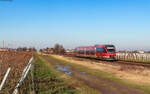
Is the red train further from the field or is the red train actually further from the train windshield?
the field

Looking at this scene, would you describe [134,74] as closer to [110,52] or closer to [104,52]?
[110,52]

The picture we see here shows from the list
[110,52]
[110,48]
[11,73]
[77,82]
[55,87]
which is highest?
[110,48]

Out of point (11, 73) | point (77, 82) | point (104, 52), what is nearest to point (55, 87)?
point (77, 82)

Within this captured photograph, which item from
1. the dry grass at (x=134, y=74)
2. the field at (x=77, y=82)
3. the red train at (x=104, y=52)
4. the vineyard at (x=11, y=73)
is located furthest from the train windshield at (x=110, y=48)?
the vineyard at (x=11, y=73)

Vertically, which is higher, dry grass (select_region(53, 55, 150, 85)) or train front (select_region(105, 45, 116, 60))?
train front (select_region(105, 45, 116, 60))

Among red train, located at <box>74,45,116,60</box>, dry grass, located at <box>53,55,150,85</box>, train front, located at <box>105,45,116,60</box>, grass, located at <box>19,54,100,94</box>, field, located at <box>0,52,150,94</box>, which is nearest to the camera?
grass, located at <box>19,54,100,94</box>

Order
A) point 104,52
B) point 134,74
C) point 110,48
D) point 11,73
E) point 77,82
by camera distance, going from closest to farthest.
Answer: point 11,73, point 77,82, point 134,74, point 110,48, point 104,52

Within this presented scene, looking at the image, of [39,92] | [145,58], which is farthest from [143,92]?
[145,58]

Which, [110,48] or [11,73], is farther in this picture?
[110,48]

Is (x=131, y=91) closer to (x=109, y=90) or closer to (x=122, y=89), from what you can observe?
(x=122, y=89)

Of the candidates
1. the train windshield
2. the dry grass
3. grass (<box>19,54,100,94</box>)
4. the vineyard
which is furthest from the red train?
grass (<box>19,54,100,94</box>)

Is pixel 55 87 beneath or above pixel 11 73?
beneath

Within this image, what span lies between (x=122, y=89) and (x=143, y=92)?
122cm

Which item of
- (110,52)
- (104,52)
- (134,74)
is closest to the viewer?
(134,74)
